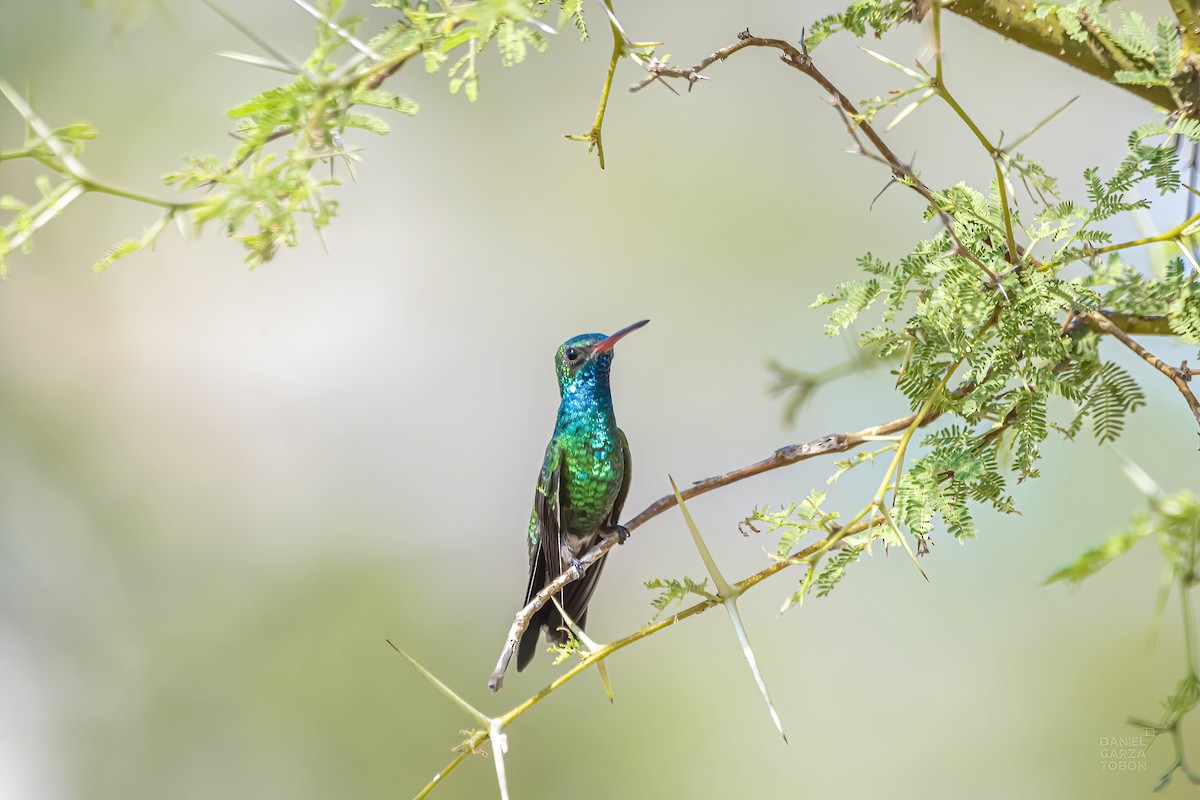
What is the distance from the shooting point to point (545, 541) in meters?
2.81

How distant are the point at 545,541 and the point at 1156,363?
6.13ft

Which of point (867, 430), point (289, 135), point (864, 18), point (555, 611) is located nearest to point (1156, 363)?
point (867, 430)

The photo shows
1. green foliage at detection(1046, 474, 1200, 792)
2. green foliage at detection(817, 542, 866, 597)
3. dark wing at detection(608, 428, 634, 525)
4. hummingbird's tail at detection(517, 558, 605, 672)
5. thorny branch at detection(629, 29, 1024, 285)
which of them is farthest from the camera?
dark wing at detection(608, 428, 634, 525)

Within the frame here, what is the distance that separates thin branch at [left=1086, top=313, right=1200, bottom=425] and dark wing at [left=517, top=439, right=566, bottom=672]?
1.71 meters

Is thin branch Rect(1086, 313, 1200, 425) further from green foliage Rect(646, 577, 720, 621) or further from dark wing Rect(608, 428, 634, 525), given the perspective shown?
dark wing Rect(608, 428, 634, 525)

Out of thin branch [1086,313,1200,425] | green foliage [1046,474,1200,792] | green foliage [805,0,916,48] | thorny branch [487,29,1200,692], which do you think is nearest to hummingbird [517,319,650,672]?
thorny branch [487,29,1200,692]

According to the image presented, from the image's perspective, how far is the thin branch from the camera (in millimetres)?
1201

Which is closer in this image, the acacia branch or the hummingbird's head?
the acacia branch

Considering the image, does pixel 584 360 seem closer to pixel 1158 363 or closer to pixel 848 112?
pixel 848 112

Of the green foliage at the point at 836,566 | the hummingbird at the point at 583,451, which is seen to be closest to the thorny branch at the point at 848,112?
the green foliage at the point at 836,566

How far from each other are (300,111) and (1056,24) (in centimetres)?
112

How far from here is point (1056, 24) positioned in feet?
4.56

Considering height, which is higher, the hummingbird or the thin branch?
the hummingbird

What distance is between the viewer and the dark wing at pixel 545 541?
8.76ft
